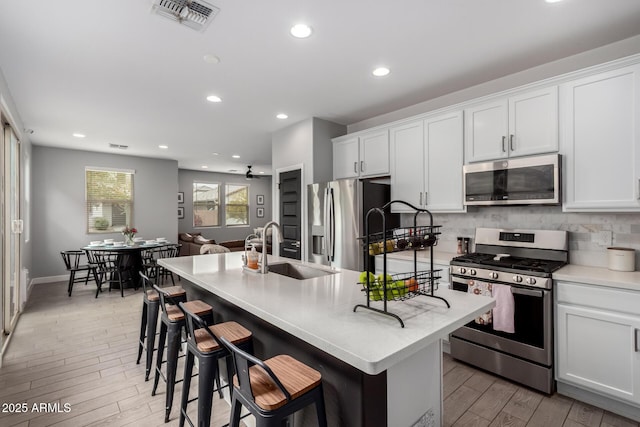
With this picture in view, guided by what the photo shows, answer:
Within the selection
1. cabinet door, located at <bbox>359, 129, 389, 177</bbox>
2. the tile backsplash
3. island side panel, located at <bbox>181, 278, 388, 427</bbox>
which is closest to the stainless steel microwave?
the tile backsplash

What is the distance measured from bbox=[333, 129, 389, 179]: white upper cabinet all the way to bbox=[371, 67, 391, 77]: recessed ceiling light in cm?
86

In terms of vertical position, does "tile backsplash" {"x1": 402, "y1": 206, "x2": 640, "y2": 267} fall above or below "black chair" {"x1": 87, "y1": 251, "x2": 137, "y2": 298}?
above

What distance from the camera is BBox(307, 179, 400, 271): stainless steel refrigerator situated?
3.63 meters

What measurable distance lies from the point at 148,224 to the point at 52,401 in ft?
18.8

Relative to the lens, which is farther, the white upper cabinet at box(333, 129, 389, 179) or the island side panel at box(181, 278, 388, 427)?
the white upper cabinet at box(333, 129, 389, 179)

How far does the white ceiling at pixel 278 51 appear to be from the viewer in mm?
2070

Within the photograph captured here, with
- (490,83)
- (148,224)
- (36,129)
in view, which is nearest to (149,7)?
(490,83)

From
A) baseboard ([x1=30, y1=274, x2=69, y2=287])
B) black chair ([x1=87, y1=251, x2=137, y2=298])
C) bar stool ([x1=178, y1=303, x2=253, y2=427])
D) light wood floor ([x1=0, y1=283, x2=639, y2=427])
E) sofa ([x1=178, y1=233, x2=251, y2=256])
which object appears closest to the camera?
bar stool ([x1=178, y1=303, x2=253, y2=427])

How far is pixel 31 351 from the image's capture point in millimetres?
3160

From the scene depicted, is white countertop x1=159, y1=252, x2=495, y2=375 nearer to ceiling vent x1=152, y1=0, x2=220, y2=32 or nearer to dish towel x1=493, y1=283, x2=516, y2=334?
dish towel x1=493, y1=283, x2=516, y2=334

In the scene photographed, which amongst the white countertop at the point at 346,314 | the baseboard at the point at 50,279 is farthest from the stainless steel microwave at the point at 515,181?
the baseboard at the point at 50,279

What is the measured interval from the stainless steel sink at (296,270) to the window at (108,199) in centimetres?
604

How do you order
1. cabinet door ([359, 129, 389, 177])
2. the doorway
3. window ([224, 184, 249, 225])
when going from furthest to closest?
window ([224, 184, 249, 225]) → cabinet door ([359, 129, 389, 177]) → the doorway

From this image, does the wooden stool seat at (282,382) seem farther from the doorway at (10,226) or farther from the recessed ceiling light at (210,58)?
the doorway at (10,226)
